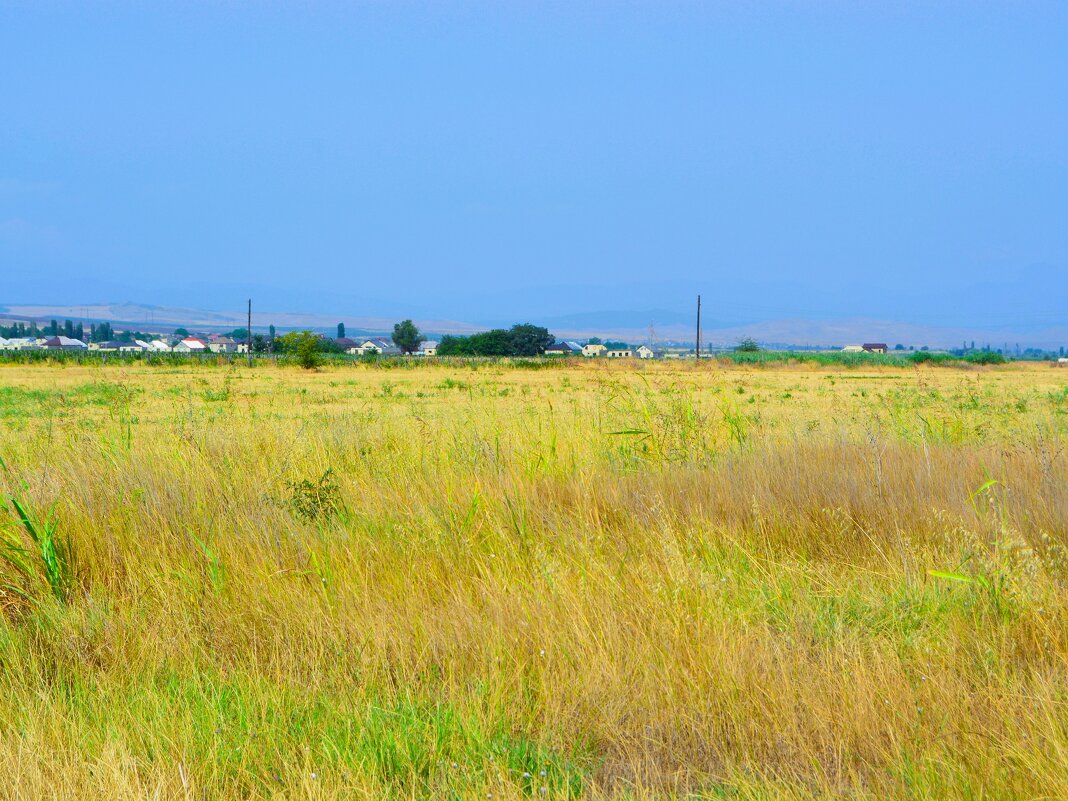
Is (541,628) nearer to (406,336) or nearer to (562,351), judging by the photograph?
(562,351)

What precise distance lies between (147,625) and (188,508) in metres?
1.55

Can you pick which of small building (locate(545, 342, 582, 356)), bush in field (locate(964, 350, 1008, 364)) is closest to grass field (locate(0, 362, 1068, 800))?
bush in field (locate(964, 350, 1008, 364))

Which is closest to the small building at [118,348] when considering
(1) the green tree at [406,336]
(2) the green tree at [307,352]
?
(2) the green tree at [307,352]

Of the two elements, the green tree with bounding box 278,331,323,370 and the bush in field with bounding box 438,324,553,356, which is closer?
the green tree with bounding box 278,331,323,370

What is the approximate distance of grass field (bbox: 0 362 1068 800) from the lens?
249cm

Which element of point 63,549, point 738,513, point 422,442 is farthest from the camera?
point 422,442

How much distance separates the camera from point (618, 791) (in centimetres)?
241

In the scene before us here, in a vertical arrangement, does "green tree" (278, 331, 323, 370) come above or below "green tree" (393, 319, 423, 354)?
below

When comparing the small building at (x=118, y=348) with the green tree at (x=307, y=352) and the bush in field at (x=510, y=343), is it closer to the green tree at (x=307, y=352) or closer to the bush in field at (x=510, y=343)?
the green tree at (x=307, y=352)

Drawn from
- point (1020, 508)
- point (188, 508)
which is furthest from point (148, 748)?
point (1020, 508)

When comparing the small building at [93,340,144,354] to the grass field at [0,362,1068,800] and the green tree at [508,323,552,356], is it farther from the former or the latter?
the grass field at [0,362,1068,800]

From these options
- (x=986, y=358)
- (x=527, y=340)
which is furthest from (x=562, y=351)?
(x=986, y=358)

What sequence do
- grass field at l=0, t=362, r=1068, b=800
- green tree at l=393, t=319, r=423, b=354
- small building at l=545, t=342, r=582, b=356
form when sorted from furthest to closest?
green tree at l=393, t=319, r=423, b=354 → small building at l=545, t=342, r=582, b=356 → grass field at l=0, t=362, r=1068, b=800

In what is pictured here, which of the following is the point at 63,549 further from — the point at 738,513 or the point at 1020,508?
the point at 1020,508
